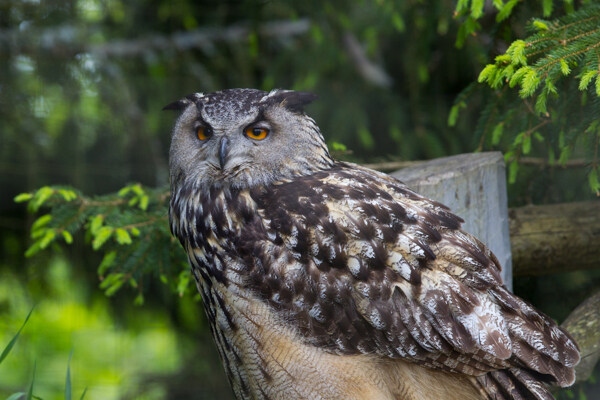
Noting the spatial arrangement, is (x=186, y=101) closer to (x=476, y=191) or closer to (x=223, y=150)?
(x=223, y=150)

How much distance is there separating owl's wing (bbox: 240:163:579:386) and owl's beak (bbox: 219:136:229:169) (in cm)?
22

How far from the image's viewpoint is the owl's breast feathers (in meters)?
1.49

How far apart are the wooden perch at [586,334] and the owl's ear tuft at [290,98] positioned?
1.15 metres

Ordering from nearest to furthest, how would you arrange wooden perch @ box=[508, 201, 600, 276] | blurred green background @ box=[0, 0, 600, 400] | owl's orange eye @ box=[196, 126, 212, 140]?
owl's orange eye @ box=[196, 126, 212, 140] → wooden perch @ box=[508, 201, 600, 276] → blurred green background @ box=[0, 0, 600, 400]

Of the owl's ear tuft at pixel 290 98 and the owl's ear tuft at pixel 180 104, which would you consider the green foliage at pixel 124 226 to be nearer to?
the owl's ear tuft at pixel 180 104

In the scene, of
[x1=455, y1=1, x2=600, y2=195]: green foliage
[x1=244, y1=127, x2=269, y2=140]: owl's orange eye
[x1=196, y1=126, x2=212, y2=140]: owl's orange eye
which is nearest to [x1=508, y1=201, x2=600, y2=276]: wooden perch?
[x1=455, y1=1, x2=600, y2=195]: green foliage

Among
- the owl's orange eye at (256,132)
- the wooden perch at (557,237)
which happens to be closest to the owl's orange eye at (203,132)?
the owl's orange eye at (256,132)

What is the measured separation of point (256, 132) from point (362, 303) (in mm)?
555

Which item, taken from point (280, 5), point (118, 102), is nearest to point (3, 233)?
point (118, 102)

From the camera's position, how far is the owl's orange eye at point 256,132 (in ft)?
5.63

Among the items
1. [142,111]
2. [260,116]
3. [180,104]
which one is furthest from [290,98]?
[142,111]

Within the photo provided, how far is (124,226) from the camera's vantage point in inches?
91.5

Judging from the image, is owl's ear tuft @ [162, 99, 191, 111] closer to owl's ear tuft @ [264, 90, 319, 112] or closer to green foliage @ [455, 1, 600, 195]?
owl's ear tuft @ [264, 90, 319, 112]

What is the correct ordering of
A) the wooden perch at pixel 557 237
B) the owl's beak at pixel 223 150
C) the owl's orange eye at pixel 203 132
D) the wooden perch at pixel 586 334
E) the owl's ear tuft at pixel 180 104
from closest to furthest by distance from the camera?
the owl's beak at pixel 223 150, the owl's orange eye at pixel 203 132, the owl's ear tuft at pixel 180 104, the wooden perch at pixel 586 334, the wooden perch at pixel 557 237
